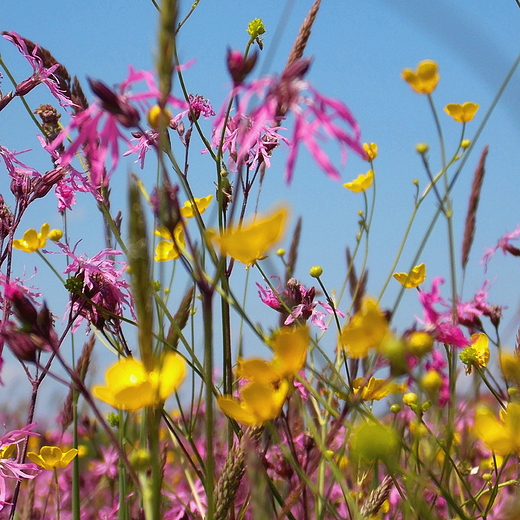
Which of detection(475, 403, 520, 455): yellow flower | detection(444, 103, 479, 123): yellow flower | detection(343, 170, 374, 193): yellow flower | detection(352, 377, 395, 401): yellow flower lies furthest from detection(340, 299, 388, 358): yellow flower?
detection(343, 170, 374, 193): yellow flower

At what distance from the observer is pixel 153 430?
14.0 inches

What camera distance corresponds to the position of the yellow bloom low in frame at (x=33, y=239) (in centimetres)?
108

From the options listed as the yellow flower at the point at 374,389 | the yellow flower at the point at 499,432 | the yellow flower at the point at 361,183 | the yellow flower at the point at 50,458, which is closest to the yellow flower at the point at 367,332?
the yellow flower at the point at 374,389

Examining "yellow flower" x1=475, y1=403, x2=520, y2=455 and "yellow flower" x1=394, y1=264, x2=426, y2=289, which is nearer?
"yellow flower" x1=475, y1=403, x2=520, y2=455

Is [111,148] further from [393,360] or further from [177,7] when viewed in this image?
[393,360]

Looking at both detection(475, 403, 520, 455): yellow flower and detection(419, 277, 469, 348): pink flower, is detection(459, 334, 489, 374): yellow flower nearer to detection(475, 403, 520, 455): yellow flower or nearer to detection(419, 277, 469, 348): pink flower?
detection(419, 277, 469, 348): pink flower

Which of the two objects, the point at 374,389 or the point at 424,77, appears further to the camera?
the point at 424,77

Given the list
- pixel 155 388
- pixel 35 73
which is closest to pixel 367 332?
pixel 155 388

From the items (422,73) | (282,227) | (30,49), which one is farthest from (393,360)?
(30,49)

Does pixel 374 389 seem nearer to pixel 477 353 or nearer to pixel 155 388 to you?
pixel 155 388

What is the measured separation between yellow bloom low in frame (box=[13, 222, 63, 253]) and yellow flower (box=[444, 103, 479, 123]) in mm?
684

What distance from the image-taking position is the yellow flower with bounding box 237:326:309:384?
0.47 metres

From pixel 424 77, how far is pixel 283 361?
1.61 ft

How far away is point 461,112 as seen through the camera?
1055mm
